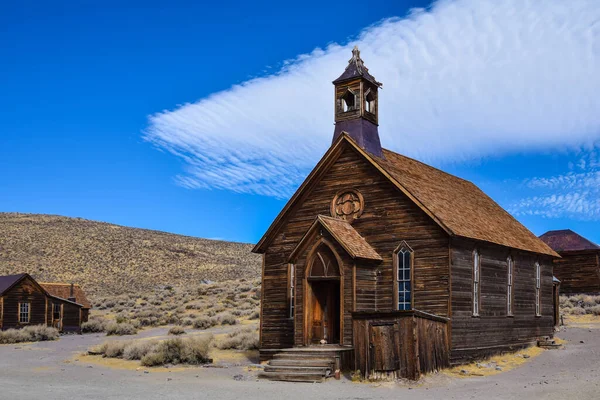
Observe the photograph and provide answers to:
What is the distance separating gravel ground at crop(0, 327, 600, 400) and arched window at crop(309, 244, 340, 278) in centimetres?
343

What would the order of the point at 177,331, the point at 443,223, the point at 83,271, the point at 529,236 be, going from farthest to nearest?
the point at 83,271
the point at 177,331
the point at 529,236
the point at 443,223

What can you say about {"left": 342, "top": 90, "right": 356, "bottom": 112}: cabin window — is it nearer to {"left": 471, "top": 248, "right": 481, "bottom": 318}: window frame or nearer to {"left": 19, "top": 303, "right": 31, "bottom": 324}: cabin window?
{"left": 471, "top": 248, "right": 481, "bottom": 318}: window frame

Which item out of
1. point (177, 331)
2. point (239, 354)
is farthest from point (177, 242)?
point (239, 354)

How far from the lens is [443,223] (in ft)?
66.5

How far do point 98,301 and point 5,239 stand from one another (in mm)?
29673

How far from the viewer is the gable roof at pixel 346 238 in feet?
66.9

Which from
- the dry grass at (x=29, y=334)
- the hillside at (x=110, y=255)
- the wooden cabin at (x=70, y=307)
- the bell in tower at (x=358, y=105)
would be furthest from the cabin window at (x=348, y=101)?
the hillside at (x=110, y=255)

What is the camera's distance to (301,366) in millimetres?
18984

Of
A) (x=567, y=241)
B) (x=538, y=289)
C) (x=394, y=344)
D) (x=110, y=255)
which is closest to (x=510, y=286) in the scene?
(x=538, y=289)

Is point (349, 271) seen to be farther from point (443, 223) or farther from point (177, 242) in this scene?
point (177, 242)

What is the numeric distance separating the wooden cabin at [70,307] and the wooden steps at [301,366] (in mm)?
28800

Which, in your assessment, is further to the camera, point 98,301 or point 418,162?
point 98,301

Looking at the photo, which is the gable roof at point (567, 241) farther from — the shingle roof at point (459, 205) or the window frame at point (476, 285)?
the window frame at point (476, 285)

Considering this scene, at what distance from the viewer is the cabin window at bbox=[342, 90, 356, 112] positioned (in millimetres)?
24438
